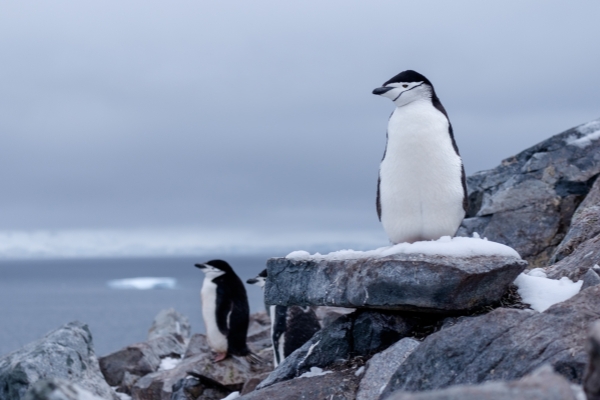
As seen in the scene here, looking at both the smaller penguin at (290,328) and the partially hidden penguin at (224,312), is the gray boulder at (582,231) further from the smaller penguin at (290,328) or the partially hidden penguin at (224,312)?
the partially hidden penguin at (224,312)

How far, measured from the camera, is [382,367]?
5.70 metres

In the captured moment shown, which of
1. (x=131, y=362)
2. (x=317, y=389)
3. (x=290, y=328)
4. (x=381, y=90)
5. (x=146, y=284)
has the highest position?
(x=381, y=90)

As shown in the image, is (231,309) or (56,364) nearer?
(56,364)

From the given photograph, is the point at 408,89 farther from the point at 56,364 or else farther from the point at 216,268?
the point at 216,268

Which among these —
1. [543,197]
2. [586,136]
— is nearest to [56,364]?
[543,197]

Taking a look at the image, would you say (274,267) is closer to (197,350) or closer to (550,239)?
(550,239)

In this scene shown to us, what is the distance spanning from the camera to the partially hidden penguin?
12000mm

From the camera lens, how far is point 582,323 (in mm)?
4633

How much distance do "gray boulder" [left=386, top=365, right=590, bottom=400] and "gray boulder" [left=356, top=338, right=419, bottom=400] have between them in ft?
9.81

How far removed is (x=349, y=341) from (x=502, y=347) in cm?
203

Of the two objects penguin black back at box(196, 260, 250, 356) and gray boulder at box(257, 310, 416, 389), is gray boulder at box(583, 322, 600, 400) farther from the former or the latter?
penguin black back at box(196, 260, 250, 356)

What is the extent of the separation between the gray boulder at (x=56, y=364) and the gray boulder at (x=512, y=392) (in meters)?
8.88

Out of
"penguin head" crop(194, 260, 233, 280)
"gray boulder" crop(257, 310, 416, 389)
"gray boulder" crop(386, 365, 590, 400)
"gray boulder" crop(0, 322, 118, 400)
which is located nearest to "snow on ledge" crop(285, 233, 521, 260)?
"gray boulder" crop(257, 310, 416, 389)

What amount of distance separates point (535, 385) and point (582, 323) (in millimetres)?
2380
